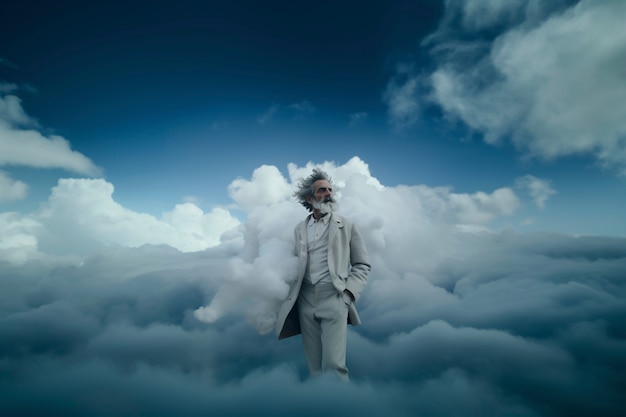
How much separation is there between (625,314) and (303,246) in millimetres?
66398

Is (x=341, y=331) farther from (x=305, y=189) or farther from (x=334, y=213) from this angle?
(x=305, y=189)

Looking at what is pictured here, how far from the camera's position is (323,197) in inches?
176

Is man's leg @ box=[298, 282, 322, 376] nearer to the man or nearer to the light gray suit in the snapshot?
the man

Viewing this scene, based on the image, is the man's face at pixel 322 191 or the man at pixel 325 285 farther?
the man's face at pixel 322 191

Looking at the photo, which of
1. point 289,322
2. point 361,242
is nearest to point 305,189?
point 361,242

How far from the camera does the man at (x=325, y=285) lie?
12.9ft

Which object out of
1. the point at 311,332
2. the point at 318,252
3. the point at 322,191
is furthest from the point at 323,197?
the point at 311,332

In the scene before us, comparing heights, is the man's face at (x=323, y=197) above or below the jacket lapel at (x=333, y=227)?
above

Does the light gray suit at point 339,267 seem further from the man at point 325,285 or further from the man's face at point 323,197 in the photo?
the man's face at point 323,197

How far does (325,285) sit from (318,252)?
0.52 meters

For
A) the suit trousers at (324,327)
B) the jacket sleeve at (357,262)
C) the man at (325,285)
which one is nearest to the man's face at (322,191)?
the man at (325,285)

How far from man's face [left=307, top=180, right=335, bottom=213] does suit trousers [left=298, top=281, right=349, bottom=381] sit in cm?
124

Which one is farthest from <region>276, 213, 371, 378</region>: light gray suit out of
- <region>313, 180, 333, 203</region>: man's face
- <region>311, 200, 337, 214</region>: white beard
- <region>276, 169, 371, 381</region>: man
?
<region>313, 180, 333, 203</region>: man's face

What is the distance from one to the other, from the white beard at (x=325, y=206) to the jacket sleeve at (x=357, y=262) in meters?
0.47
